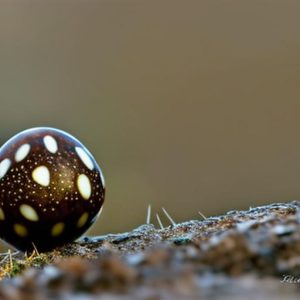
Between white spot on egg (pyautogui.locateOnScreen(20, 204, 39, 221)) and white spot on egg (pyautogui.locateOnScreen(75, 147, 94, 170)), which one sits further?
white spot on egg (pyautogui.locateOnScreen(75, 147, 94, 170))

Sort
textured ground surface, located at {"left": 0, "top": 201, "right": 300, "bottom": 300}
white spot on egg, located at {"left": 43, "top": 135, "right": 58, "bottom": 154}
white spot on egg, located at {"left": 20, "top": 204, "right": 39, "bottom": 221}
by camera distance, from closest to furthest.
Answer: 1. textured ground surface, located at {"left": 0, "top": 201, "right": 300, "bottom": 300}
2. white spot on egg, located at {"left": 20, "top": 204, "right": 39, "bottom": 221}
3. white spot on egg, located at {"left": 43, "top": 135, "right": 58, "bottom": 154}

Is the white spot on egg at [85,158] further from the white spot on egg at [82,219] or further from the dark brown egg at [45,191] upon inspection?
the white spot on egg at [82,219]

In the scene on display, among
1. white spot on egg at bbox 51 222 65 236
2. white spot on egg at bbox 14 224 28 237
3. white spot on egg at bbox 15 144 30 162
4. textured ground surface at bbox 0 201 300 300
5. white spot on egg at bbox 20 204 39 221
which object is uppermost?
white spot on egg at bbox 15 144 30 162

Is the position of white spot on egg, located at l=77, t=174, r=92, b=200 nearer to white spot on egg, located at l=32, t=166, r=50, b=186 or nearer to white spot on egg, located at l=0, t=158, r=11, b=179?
white spot on egg, located at l=32, t=166, r=50, b=186

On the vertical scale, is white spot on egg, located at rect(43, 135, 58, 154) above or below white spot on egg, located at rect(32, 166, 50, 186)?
above

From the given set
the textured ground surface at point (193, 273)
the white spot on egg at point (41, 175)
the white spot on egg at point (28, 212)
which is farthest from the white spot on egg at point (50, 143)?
the textured ground surface at point (193, 273)

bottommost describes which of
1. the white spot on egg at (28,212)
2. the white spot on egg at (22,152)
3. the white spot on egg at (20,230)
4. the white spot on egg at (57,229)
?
the white spot on egg at (57,229)

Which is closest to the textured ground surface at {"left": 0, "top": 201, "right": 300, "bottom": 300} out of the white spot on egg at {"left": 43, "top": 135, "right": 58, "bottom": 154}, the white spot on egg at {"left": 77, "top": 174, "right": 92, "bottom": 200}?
the white spot on egg at {"left": 77, "top": 174, "right": 92, "bottom": 200}
